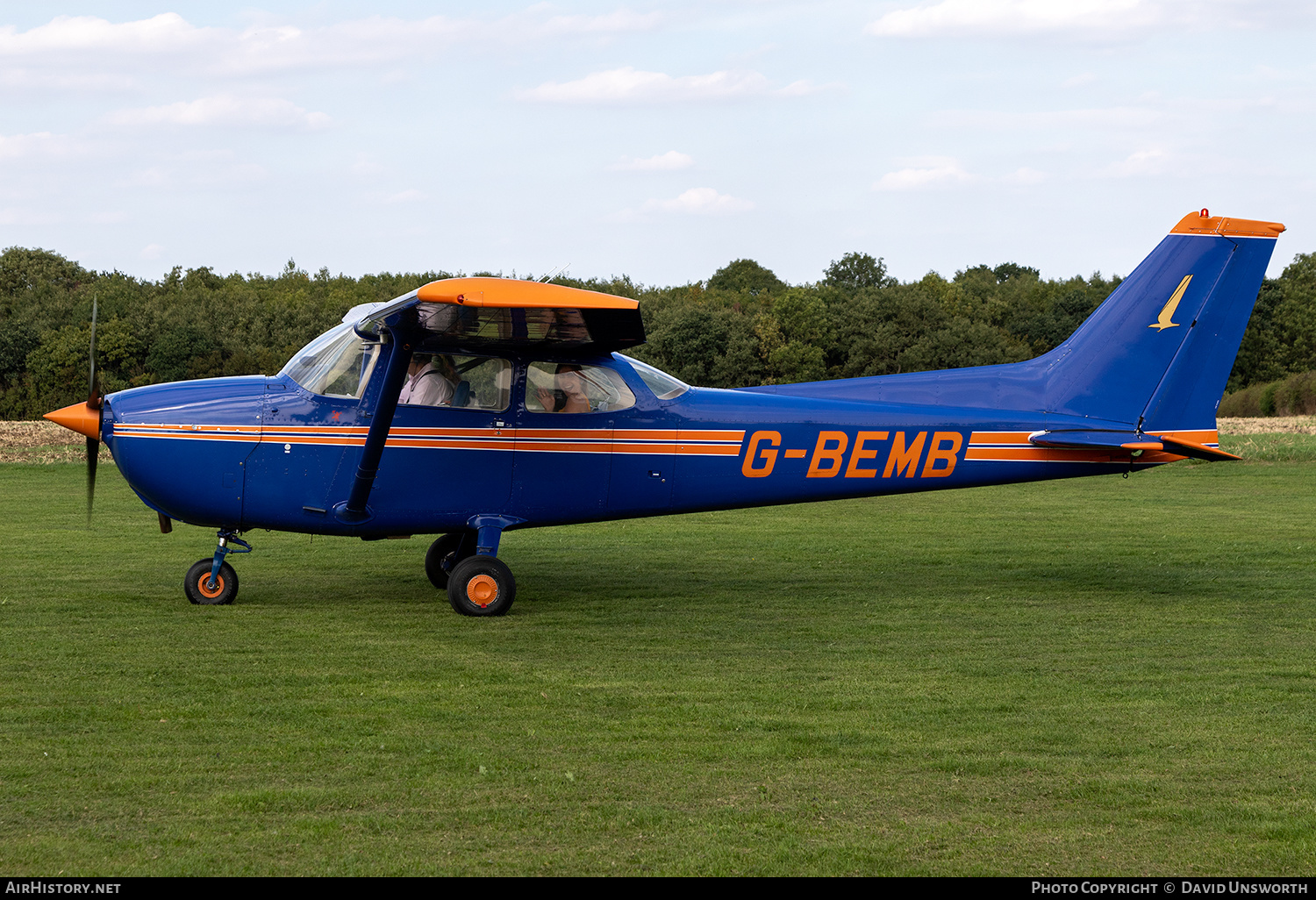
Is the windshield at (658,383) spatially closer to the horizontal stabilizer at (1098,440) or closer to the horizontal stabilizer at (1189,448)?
the horizontal stabilizer at (1098,440)

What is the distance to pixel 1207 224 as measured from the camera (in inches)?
420

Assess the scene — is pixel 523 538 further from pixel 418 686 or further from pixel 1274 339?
pixel 1274 339

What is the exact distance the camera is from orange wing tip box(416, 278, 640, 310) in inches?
303

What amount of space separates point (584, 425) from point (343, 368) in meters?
2.07

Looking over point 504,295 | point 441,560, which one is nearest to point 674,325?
point 441,560

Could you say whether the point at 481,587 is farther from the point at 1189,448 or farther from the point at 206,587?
the point at 1189,448

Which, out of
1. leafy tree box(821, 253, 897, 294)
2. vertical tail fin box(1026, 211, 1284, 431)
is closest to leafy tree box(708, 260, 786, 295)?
leafy tree box(821, 253, 897, 294)

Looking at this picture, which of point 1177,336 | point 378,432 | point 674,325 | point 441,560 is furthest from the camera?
point 674,325

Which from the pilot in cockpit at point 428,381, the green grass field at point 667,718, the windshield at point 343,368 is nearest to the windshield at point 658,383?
the pilot in cockpit at point 428,381

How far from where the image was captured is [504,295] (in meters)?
7.80

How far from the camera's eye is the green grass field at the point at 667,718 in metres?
4.58

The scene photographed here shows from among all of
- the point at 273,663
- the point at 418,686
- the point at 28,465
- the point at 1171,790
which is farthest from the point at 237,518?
the point at 28,465

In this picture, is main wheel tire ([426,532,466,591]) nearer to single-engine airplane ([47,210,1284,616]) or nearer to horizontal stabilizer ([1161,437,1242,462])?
single-engine airplane ([47,210,1284,616])
